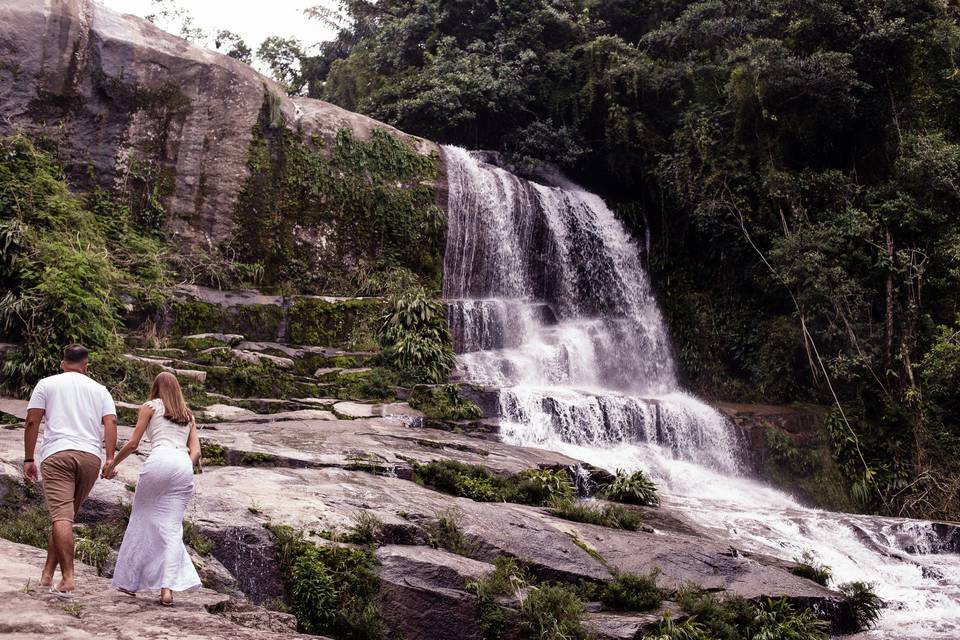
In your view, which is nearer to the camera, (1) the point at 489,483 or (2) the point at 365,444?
(1) the point at 489,483

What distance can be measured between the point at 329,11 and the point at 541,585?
85.3 feet

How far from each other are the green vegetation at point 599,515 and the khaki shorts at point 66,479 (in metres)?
5.33

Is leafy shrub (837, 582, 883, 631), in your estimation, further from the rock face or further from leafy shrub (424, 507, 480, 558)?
the rock face

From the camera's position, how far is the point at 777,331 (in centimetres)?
1842

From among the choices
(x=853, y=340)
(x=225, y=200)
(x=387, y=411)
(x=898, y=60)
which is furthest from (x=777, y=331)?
(x=225, y=200)

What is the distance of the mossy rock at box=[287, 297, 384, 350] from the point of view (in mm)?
15422

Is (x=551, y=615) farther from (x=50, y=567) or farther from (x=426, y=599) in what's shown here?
(x=50, y=567)

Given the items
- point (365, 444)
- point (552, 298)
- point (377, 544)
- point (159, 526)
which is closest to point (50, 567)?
point (159, 526)

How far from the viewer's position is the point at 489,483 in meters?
9.57

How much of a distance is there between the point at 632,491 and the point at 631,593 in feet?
11.0

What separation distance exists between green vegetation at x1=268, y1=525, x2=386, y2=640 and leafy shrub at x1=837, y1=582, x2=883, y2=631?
5.25 metres

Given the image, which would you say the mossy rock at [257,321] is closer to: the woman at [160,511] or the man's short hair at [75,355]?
the man's short hair at [75,355]

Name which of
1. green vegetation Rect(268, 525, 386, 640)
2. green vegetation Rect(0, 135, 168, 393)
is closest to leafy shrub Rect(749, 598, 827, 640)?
green vegetation Rect(268, 525, 386, 640)

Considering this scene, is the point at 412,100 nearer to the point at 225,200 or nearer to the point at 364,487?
the point at 225,200
